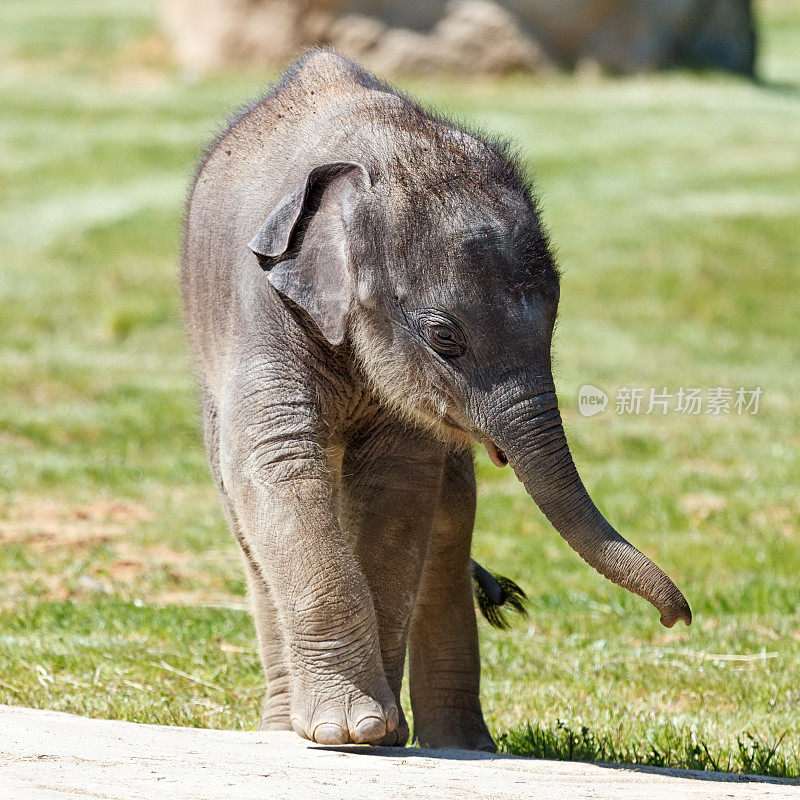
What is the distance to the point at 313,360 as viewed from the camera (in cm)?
475

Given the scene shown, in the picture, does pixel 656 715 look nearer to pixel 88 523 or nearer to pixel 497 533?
pixel 497 533

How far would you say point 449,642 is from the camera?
5.79 metres

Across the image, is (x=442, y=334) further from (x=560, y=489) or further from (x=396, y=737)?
(x=396, y=737)

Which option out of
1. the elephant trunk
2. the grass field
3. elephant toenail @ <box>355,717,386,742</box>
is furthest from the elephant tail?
the elephant trunk

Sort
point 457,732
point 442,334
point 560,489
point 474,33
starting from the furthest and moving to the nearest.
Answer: point 474,33 < point 457,732 < point 442,334 < point 560,489

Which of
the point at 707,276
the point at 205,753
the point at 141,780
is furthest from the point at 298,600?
the point at 707,276

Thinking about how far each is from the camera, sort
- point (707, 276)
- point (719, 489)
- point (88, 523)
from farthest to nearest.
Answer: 1. point (707, 276)
2. point (719, 489)
3. point (88, 523)

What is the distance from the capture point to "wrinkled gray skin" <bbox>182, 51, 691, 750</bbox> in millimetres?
4441

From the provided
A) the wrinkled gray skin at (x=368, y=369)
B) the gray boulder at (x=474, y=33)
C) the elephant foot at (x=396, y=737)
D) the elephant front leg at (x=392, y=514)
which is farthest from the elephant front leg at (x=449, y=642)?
the gray boulder at (x=474, y=33)

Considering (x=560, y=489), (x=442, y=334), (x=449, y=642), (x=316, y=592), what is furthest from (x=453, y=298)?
(x=449, y=642)

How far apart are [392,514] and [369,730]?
775 millimetres

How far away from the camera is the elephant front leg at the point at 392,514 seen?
494cm

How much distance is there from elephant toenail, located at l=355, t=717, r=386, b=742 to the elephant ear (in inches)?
48.1

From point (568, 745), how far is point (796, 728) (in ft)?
3.75
